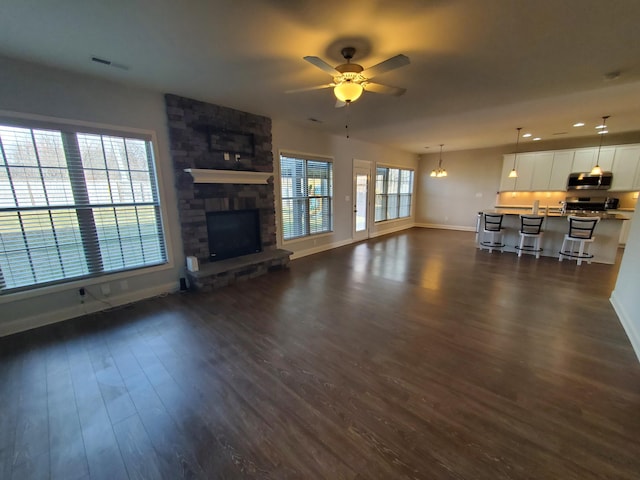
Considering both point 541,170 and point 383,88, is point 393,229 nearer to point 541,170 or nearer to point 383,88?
point 541,170

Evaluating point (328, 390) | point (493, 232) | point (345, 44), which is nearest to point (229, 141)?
point (345, 44)

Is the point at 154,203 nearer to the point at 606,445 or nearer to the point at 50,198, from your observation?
the point at 50,198

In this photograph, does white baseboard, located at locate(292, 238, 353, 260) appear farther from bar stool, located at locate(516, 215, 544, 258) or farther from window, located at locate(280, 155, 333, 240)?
bar stool, located at locate(516, 215, 544, 258)

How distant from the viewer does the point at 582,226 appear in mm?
5012

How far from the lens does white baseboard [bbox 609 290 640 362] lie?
2.47 meters

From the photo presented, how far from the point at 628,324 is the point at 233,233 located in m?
5.36

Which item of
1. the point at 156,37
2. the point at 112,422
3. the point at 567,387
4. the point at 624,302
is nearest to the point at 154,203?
the point at 156,37

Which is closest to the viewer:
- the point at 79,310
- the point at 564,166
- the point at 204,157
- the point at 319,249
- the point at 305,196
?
the point at 79,310

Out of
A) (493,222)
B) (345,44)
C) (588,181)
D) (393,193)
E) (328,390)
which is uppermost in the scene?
(345,44)

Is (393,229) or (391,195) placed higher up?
(391,195)

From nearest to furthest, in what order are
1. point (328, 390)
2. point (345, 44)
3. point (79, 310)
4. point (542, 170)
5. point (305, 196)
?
point (328, 390) → point (345, 44) → point (79, 310) → point (305, 196) → point (542, 170)

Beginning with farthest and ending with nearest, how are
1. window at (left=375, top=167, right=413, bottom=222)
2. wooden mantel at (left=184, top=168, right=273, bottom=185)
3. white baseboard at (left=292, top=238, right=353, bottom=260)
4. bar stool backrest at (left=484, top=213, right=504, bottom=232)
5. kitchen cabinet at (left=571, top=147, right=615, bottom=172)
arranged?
window at (left=375, top=167, right=413, bottom=222) < kitchen cabinet at (left=571, top=147, right=615, bottom=172) < bar stool backrest at (left=484, top=213, right=504, bottom=232) < white baseboard at (left=292, top=238, right=353, bottom=260) < wooden mantel at (left=184, top=168, right=273, bottom=185)

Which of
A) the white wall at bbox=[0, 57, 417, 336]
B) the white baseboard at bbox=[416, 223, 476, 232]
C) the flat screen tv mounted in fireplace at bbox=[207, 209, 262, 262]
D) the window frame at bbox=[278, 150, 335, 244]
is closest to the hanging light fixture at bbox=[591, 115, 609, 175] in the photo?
the white baseboard at bbox=[416, 223, 476, 232]

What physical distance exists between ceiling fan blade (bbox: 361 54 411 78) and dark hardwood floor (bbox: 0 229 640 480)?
2.54m
